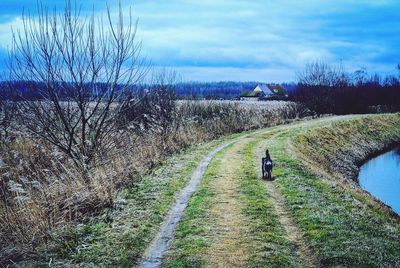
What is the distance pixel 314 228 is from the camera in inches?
375

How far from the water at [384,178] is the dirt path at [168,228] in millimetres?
9411

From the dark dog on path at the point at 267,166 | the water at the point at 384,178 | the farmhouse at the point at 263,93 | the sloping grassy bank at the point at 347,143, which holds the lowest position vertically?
the water at the point at 384,178

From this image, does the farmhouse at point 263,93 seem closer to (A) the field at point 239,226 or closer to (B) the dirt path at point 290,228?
(A) the field at point 239,226

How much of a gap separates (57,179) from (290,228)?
6527 millimetres

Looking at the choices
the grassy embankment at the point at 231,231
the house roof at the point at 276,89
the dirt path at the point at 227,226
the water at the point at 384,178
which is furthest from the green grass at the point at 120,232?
the house roof at the point at 276,89

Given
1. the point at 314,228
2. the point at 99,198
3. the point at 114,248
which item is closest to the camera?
the point at 114,248

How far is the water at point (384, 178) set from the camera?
20.6 metres

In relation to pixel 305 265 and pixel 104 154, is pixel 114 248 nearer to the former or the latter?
pixel 305 265

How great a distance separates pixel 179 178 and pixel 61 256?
739 centimetres

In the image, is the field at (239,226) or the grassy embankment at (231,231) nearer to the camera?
the grassy embankment at (231,231)

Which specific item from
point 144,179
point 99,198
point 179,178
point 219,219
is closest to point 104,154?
point 144,179

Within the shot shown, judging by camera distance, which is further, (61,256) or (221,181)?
(221,181)

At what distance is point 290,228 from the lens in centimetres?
969

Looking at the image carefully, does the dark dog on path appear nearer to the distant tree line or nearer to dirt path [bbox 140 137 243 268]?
dirt path [bbox 140 137 243 268]
